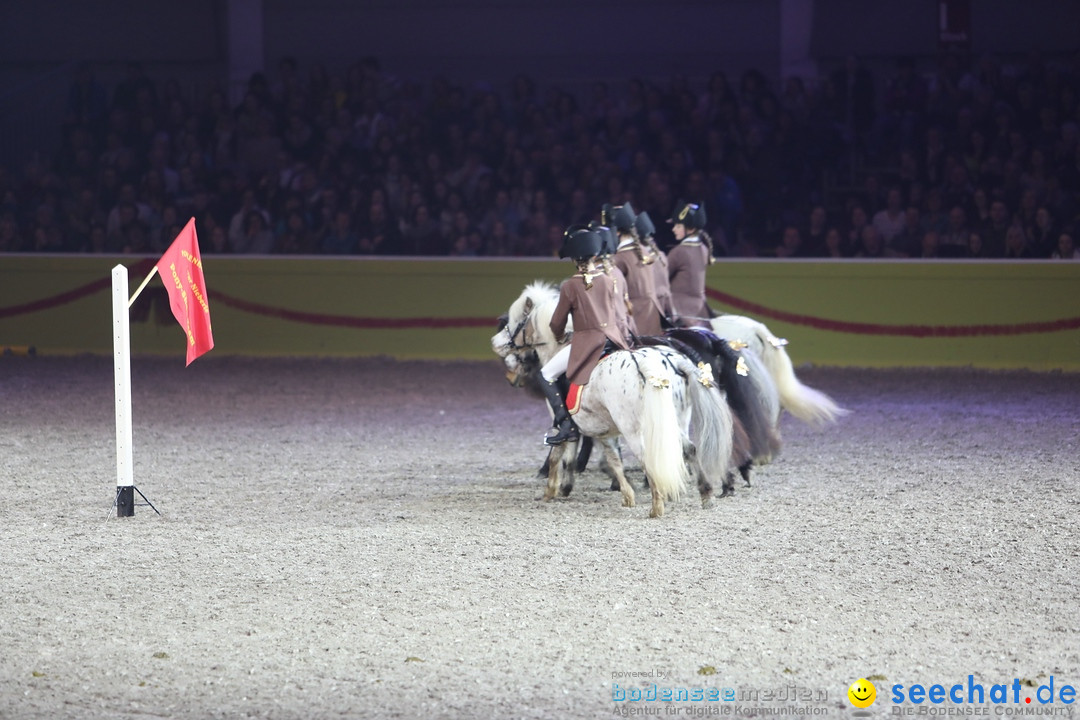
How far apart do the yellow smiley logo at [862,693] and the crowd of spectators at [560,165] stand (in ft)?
34.2

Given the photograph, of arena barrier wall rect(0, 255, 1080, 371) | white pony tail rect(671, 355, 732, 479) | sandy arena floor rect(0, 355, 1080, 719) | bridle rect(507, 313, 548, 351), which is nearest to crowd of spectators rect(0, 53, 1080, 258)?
arena barrier wall rect(0, 255, 1080, 371)

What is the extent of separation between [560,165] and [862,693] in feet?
40.0

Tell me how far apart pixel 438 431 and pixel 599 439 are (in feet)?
9.81

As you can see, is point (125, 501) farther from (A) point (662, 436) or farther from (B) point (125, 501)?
Answer: (A) point (662, 436)

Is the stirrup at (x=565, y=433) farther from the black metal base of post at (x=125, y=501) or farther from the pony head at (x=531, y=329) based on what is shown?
the black metal base of post at (x=125, y=501)

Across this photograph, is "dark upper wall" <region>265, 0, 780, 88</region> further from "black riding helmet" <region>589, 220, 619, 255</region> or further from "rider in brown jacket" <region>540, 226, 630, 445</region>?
"rider in brown jacket" <region>540, 226, 630, 445</region>

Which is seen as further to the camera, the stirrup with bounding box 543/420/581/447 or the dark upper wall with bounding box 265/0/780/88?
the dark upper wall with bounding box 265/0/780/88

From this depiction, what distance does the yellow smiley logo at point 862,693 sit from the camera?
4523mm

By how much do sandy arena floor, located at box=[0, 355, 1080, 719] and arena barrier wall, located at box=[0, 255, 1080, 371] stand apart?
9.18 feet

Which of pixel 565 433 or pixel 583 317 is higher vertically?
pixel 583 317

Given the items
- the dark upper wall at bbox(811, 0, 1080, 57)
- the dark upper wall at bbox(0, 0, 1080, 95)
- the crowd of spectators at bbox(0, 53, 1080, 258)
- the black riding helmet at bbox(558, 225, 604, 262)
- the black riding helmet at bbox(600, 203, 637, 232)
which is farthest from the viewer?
the dark upper wall at bbox(0, 0, 1080, 95)

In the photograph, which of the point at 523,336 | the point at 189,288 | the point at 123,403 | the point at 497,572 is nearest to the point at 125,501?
the point at 123,403

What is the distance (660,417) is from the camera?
7227 millimetres

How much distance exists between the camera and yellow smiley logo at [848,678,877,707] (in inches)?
178
